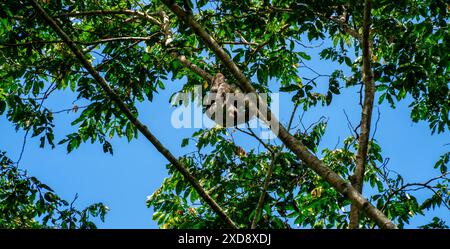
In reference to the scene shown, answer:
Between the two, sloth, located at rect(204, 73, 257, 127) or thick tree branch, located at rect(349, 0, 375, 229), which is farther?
sloth, located at rect(204, 73, 257, 127)

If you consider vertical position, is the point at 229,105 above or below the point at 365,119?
above

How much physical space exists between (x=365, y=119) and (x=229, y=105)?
1149 mm

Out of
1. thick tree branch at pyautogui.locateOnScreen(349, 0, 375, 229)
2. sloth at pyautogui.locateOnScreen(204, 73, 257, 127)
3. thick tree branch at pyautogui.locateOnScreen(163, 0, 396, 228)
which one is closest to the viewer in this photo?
thick tree branch at pyautogui.locateOnScreen(163, 0, 396, 228)

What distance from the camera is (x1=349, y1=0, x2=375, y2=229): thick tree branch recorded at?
3.67 meters

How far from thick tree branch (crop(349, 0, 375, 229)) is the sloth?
35.3 inches

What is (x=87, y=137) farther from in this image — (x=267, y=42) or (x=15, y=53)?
(x=267, y=42)

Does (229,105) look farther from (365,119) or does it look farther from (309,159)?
(365,119)

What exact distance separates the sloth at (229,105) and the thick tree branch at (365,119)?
0.90m

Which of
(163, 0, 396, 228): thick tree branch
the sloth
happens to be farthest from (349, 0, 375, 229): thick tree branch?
the sloth

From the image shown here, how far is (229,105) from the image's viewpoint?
4.18m

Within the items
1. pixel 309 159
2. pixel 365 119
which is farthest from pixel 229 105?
pixel 365 119

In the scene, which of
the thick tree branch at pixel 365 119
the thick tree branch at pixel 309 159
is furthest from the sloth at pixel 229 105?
the thick tree branch at pixel 365 119

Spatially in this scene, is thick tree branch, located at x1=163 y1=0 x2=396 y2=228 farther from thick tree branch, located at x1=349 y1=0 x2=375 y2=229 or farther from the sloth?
thick tree branch, located at x1=349 y1=0 x2=375 y2=229
